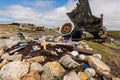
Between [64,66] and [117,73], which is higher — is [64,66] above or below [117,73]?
above

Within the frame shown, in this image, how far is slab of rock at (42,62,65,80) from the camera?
10961 mm

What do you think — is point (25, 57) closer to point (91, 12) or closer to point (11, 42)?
point (11, 42)

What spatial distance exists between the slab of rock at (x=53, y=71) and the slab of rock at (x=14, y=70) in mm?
938

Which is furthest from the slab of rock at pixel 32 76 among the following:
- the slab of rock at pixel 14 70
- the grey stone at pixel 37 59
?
the grey stone at pixel 37 59

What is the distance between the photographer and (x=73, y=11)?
2236cm

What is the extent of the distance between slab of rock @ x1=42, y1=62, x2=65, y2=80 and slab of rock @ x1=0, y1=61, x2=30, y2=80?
0.94m

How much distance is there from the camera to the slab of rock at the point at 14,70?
10812 mm

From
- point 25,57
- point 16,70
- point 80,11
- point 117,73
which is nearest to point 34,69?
point 16,70

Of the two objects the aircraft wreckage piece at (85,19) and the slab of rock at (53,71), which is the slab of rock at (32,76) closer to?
the slab of rock at (53,71)

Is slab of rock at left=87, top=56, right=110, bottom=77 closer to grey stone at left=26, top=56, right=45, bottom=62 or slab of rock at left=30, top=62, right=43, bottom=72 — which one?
grey stone at left=26, top=56, right=45, bottom=62

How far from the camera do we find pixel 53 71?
36.2 ft

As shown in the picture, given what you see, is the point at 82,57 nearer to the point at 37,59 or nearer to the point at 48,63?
the point at 48,63

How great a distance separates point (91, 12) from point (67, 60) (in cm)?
1126

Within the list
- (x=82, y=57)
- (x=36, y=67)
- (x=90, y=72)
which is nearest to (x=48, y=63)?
(x=36, y=67)
